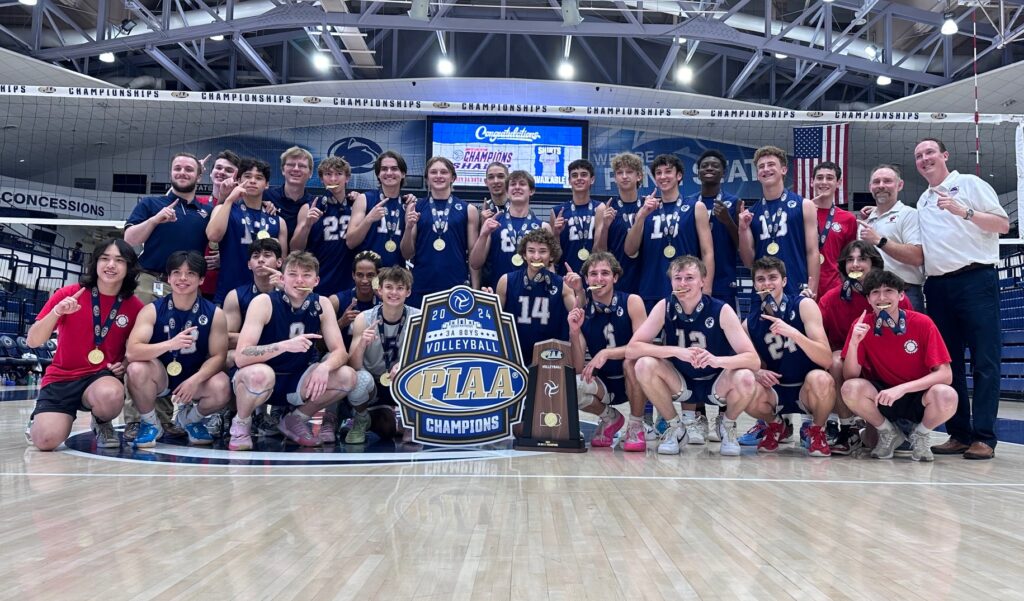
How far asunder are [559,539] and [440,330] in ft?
8.01

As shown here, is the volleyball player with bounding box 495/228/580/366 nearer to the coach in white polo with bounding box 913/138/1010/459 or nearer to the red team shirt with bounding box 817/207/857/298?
the red team shirt with bounding box 817/207/857/298

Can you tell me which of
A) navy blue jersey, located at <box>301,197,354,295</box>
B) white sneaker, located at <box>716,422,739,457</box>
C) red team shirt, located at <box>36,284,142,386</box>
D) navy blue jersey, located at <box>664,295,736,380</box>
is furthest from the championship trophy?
red team shirt, located at <box>36,284,142,386</box>

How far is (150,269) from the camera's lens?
17.1 ft

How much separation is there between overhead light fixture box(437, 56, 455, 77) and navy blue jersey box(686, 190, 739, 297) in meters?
12.2

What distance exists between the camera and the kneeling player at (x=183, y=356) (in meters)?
4.38

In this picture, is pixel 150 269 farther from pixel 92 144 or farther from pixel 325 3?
pixel 92 144

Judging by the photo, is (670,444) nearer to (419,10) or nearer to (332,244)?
(332,244)

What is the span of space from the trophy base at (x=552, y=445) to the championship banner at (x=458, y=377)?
0.46ft

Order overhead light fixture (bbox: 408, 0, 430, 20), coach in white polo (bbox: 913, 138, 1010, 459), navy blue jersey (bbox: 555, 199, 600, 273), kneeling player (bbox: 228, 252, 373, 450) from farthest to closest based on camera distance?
overhead light fixture (bbox: 408, 0, 430, 20)
navy blue jersey (bbox: 555, 199, 600, 273)
coach in white polo (bbox: 913, 138, 1010, 459)
kneeling player (bbox: 228, 252, 373, 450)

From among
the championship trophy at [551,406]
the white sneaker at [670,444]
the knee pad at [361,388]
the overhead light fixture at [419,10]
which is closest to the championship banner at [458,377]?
the championship trophy at [551,406]

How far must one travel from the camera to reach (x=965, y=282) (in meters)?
4.76

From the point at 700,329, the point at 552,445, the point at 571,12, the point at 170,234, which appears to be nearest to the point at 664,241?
the point at 700,329

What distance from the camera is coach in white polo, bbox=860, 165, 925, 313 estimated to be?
491 centimetres

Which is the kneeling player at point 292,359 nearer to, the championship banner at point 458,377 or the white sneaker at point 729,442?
the championship banner at point 458,377
